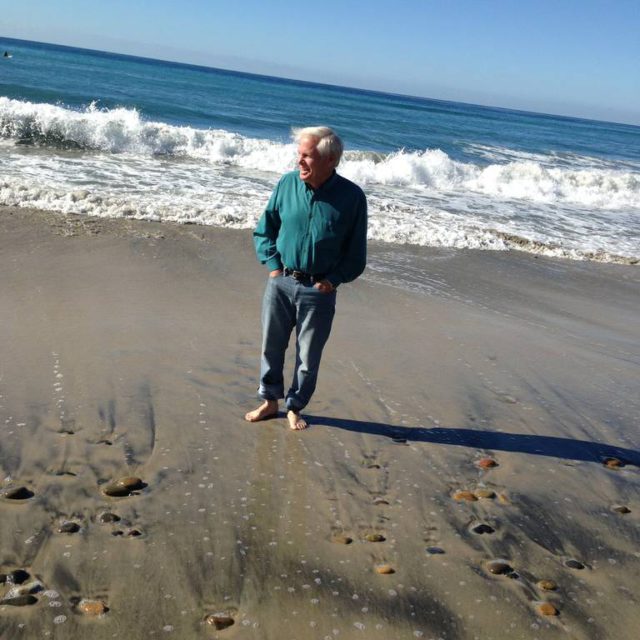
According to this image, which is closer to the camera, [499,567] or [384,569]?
[384,569]

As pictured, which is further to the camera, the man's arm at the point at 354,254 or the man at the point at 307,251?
the man's arm at the point at 354,254

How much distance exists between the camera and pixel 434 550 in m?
2.90

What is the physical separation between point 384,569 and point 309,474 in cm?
84

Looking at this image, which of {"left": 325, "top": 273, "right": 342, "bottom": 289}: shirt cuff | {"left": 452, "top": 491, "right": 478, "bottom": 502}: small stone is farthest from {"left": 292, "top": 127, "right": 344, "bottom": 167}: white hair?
{"left": 452, "top": 491, "right": 478, "bottom": 502}: small stone

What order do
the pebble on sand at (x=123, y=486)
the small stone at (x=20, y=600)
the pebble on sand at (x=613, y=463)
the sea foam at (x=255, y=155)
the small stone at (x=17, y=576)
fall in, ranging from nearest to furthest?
the small stone at (x=20, y=600) → the small stone at (x=17, y=576) → the pebble on sand at (x=123, y=486) → the pebble on sand at (x=613, y=463) → the sea foam at (x=255, y=155)

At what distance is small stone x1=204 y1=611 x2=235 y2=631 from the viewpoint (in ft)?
7.70

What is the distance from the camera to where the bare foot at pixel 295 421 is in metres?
3.91

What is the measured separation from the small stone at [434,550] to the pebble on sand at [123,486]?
134cm

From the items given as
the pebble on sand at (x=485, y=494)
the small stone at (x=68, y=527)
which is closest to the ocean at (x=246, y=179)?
the pebble on sand at (x=485, y=494)

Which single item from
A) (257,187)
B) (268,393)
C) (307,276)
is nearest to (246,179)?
(257,187)

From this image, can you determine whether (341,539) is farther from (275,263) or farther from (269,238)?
(269,238)

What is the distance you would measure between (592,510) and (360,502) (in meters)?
1.21

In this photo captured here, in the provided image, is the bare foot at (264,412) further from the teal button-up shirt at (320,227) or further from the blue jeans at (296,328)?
the teal button-up shirt at (320,227)

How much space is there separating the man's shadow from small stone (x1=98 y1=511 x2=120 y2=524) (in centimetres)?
146
